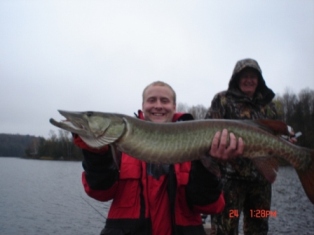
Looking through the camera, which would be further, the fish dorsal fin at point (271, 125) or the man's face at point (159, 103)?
the man's face at point (159, 103)

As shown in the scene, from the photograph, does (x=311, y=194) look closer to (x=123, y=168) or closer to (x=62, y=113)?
(x=123, y=168)

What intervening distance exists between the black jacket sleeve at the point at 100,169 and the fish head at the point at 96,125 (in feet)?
0.72

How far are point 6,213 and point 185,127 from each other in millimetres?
13993

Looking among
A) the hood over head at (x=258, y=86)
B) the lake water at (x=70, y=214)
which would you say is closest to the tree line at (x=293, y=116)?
the lake water at (x=70, y=214)

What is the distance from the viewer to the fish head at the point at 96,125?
2498mm

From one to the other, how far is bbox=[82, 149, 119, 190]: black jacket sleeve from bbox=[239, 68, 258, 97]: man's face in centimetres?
248

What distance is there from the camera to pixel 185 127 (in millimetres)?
2719

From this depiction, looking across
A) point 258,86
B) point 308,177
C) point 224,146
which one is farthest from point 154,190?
point 258,86

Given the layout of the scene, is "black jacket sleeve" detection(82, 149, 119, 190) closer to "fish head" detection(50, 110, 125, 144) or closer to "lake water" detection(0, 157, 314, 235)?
"fish head" detection(50, 110, 125, 144)

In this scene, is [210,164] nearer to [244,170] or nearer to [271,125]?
[271,125]

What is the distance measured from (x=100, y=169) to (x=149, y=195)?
1.58ft
